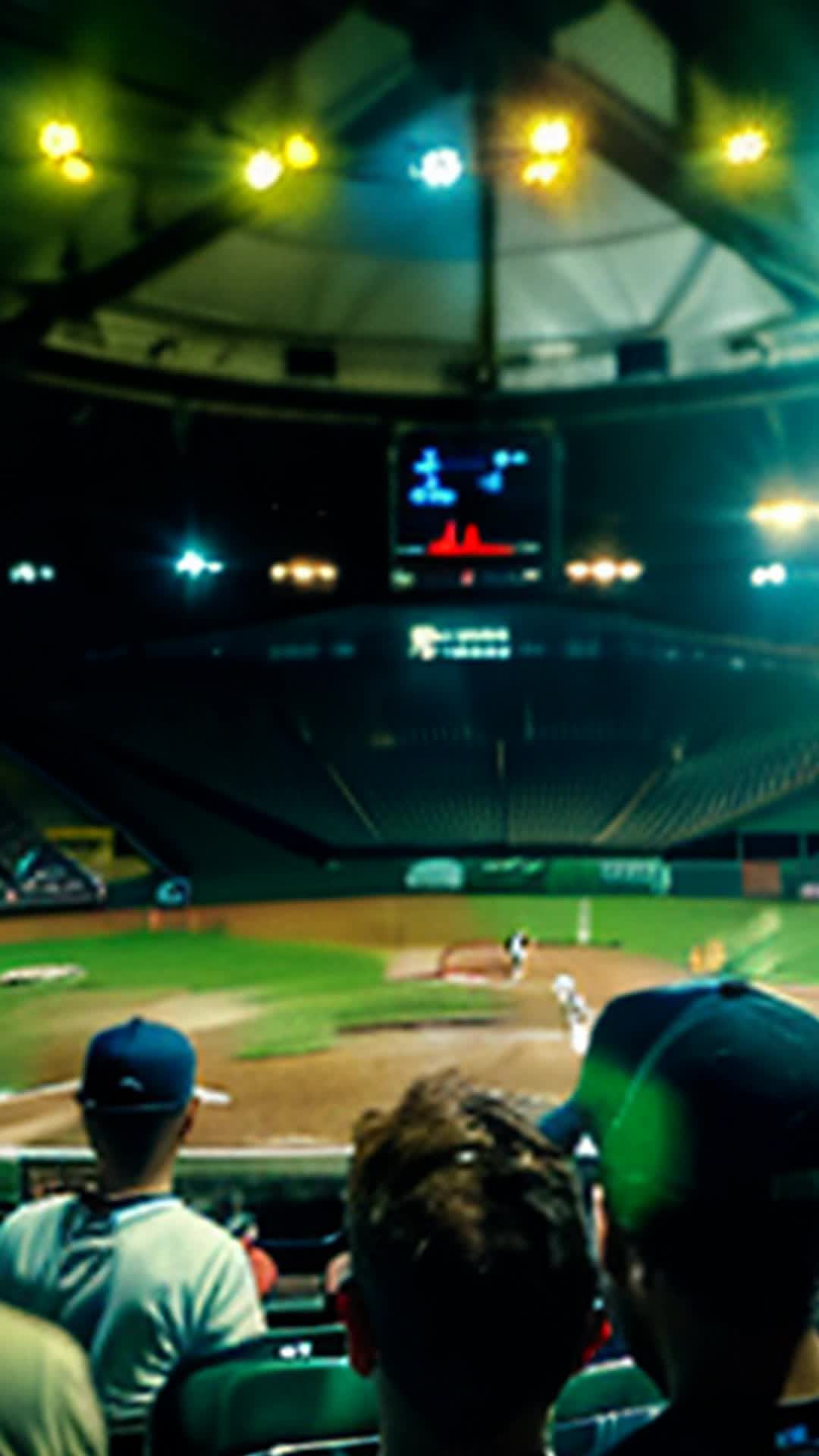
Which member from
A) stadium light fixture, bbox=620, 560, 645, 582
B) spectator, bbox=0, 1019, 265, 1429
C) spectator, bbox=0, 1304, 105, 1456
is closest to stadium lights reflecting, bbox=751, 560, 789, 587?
stadium light fixture, bbox=620, 560, 645, 582

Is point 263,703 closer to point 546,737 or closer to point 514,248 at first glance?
point 546,737

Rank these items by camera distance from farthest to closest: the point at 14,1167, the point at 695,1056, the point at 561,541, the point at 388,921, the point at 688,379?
the point at 561,541, the point at 688,379, the point at 388,921, the point at 14,1167, the point at 695,1056

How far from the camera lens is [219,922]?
70.6 feet

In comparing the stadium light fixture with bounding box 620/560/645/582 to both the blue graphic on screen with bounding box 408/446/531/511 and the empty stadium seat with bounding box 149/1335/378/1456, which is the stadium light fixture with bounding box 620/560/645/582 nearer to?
the blue graphic on screen with bounding box 408/446/531/511

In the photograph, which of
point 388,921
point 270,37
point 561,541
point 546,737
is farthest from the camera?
point 546,737

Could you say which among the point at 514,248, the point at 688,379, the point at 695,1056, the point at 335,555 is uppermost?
the point at 514,248

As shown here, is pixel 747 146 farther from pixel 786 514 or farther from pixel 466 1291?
pixel 466 1291

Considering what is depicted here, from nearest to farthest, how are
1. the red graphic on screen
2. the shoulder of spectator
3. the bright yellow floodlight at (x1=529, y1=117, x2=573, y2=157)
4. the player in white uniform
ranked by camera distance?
the shoulder of spectator → the player in white uniform → the bright yellow floodlight at (x1=529, y1=117, x2=573, y2=157) → the red graphic on screen

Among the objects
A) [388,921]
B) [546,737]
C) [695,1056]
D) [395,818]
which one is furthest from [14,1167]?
[546,737]

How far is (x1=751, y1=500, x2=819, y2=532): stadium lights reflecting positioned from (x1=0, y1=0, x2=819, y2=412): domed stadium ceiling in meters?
3.01

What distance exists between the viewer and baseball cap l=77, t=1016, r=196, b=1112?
109 inches

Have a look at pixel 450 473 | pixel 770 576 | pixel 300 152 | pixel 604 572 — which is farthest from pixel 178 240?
pixel 770 576

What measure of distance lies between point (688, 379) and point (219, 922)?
1564cm

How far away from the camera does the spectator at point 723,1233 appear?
1.30 m
